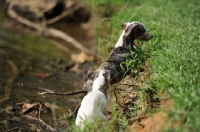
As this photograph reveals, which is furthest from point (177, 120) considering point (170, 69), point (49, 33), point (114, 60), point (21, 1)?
point (21, 1)

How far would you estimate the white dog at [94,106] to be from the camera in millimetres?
3992

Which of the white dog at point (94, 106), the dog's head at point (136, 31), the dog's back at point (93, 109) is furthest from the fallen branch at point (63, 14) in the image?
the dog's back at point (93, 109)

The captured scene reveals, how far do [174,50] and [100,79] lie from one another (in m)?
0.98

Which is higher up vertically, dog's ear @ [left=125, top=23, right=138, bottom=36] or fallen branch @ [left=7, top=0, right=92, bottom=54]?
fallen branch @ [left=7, top=0, right=92, bottom=54]

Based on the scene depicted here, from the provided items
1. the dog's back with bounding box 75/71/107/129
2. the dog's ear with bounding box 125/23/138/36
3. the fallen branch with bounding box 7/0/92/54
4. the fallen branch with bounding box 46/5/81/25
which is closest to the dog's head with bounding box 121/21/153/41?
the dog's ear with bounding box 125/23/138/36

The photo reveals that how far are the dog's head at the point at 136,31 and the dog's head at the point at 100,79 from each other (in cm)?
111

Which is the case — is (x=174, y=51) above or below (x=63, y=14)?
below

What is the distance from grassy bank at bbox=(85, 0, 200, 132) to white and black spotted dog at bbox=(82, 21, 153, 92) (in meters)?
0.20

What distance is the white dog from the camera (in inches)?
157

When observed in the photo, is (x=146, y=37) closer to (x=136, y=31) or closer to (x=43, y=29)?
(x=136, y=31)

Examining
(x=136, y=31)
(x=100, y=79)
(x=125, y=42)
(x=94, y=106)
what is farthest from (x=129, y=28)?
(x=94, y=106)

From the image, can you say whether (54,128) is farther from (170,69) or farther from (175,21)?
(175,21)

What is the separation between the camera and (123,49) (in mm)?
5703

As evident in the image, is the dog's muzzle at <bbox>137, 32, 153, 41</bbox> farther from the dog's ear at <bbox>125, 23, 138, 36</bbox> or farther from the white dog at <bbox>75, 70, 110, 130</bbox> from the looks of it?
the white dog at <bbox>75, 70, 110, 130</bbox>
